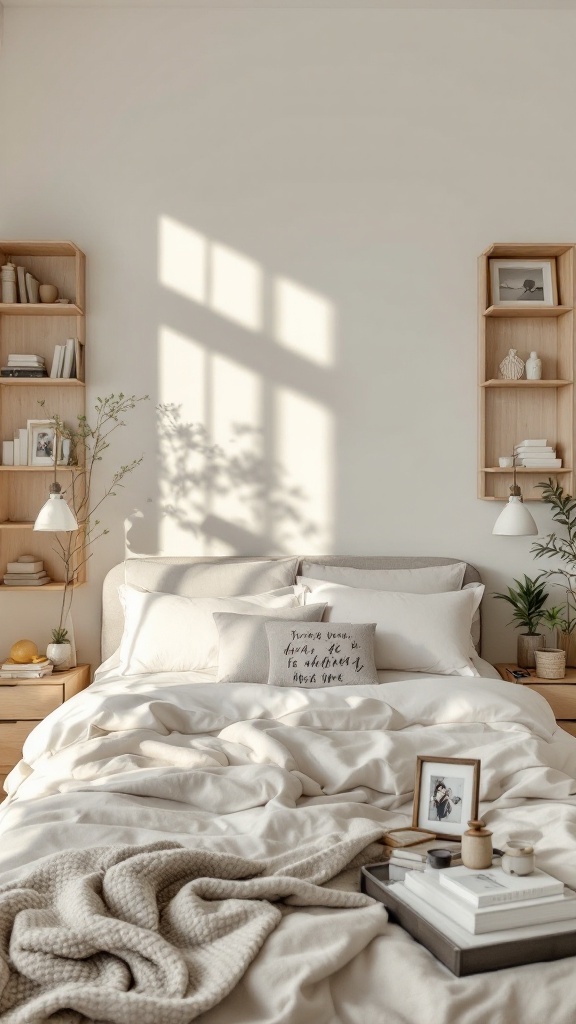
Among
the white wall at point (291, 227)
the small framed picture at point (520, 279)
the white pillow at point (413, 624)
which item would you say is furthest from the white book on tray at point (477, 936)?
the small framed picture at point (520, 279)

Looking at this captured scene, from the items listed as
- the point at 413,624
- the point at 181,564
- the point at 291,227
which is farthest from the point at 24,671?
the point at 291,227

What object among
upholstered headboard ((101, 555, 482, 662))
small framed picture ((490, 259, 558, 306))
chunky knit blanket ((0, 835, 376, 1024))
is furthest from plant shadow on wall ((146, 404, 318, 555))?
chunky knit blanket ((0, 835, 376, 1024))

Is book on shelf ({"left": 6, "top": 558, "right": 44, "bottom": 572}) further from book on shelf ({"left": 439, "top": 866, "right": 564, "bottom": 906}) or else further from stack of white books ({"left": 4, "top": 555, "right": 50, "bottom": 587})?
book on shelf ({"left": 439, "top": 866, "right": 564, "bottom": 906})

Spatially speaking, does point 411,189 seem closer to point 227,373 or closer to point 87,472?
point 227,373

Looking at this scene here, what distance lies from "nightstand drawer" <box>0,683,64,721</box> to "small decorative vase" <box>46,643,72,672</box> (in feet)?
0.61

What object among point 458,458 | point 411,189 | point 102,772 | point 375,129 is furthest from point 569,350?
point 102,772

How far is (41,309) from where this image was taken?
3.76 meters

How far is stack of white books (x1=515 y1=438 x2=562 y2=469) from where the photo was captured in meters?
3.82

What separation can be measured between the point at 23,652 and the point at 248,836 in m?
2.10

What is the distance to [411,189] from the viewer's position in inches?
156

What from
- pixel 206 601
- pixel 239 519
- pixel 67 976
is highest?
pixel 239 519

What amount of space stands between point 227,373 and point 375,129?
51.0 inches

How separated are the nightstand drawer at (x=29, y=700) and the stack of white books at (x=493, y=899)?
7.45 ft

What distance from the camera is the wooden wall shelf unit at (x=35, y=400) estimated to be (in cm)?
391
